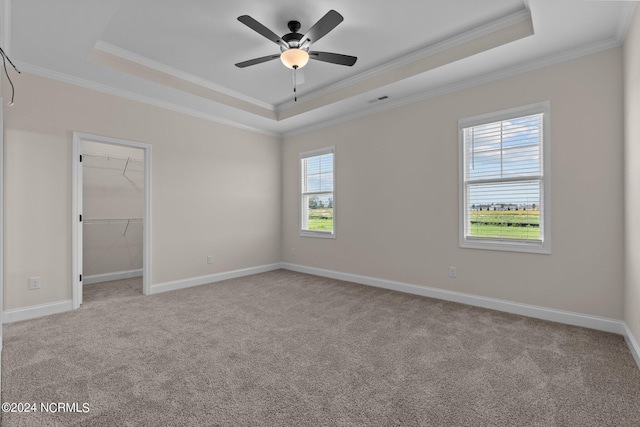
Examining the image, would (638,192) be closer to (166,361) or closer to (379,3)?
(379,3)

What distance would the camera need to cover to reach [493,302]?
348 centimetres

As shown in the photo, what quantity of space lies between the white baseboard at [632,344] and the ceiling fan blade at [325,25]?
3375 millimetres

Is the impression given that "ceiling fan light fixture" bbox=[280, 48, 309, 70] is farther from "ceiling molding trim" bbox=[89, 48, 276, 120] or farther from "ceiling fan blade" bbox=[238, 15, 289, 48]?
"ceiling molding trim" bbox=[89, 48, 276, 120]

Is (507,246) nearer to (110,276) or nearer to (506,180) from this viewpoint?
(506,180)

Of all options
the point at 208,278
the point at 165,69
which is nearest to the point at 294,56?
the point at 165,69

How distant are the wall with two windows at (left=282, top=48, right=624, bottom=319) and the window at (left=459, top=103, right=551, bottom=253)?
0.06 m

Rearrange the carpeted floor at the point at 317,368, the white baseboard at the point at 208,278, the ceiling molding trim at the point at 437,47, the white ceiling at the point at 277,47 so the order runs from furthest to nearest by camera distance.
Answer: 1. the white baseboard at the point at 208,278
2. the ceiling molding trim at the point at 437,47
3. the white ceiling at the point at 277,47
4. the carpeted floor at the point at 317,368

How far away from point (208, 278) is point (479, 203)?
4.08 m

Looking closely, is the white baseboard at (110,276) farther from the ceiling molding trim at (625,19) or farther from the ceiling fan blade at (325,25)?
the ceiling molding trim at (625,19)

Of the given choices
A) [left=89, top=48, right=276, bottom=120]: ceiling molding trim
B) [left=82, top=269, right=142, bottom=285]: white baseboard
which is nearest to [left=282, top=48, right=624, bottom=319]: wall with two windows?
[left=89, top=48, right=276, bottom=120]: ceiling molding trim

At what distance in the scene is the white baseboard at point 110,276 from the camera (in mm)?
4887

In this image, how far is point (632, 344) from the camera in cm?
244

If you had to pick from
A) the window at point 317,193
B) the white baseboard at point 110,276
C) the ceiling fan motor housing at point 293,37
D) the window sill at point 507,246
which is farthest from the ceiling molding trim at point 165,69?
the window sill at point 507,246

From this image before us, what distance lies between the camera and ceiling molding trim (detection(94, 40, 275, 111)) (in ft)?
10.7
